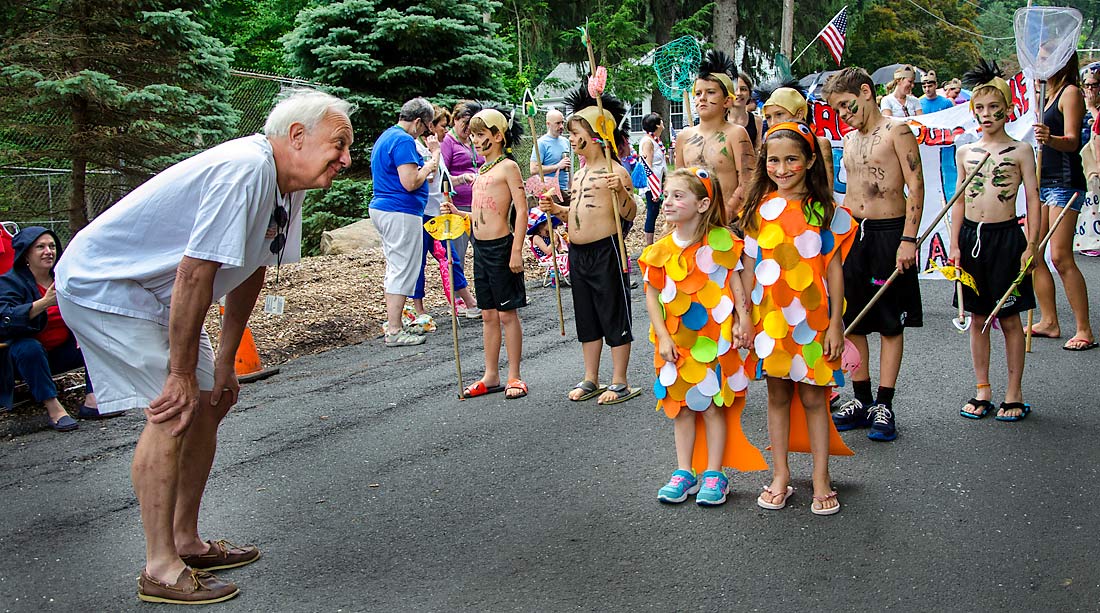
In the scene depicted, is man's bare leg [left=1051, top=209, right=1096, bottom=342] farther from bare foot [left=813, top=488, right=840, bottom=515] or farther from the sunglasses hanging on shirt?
the sunglasses hanging on shirt

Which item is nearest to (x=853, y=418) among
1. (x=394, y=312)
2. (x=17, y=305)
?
(x=394, y=312)

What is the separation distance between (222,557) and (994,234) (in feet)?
14.8

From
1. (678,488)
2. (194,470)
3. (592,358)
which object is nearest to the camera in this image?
(194,470)

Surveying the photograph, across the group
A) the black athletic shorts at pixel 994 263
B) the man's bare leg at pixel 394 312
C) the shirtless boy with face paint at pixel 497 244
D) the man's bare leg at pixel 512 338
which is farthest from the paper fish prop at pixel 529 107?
the black athletic shorts at pixel 994 263

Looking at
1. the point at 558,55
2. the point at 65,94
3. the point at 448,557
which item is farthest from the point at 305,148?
the point at 558,55

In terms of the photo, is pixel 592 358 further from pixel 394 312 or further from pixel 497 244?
pixel 394 312

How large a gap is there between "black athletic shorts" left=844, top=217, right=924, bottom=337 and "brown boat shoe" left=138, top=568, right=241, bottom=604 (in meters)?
3.64

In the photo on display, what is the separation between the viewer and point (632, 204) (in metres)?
6.31

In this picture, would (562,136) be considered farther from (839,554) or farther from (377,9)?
(839,554)

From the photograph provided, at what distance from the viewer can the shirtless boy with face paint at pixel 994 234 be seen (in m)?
5.49

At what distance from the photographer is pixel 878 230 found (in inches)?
213

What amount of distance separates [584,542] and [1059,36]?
4.61m

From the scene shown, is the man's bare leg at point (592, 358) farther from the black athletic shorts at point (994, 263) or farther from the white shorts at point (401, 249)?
the white shorts at point (401, 249)

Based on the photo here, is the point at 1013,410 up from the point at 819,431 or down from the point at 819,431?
down
